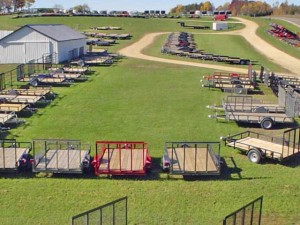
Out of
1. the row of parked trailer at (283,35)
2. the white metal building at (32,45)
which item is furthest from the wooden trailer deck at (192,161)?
the row of parked trailer at (283,35)

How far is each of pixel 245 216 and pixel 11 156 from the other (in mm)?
11144

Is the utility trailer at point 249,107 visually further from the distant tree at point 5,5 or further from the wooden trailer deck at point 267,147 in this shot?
the distant tree at point 5,5

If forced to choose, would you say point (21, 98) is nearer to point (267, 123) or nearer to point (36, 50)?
point (267, 123)

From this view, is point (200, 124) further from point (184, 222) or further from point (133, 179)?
point (184, 222)

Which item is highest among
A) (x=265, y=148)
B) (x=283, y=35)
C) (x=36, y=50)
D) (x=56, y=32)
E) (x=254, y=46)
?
(x=283, y=35)

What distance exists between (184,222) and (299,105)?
51.9 feet

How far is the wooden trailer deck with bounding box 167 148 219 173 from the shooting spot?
18.3 m

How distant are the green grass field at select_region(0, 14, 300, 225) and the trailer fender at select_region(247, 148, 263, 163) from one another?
13.4 inches

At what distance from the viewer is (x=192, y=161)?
62.5 ft

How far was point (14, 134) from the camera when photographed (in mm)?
24125

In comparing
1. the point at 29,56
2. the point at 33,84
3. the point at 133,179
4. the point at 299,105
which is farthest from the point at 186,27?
the point at 133,179

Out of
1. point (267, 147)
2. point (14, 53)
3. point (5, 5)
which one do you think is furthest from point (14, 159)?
point (5, 5)

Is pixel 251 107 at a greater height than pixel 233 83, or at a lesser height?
lesser

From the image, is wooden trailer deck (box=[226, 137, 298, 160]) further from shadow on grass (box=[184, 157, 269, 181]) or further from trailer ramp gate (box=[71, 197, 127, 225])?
Result: trailer ramp gate (box=[71, 197, 127, 225])
